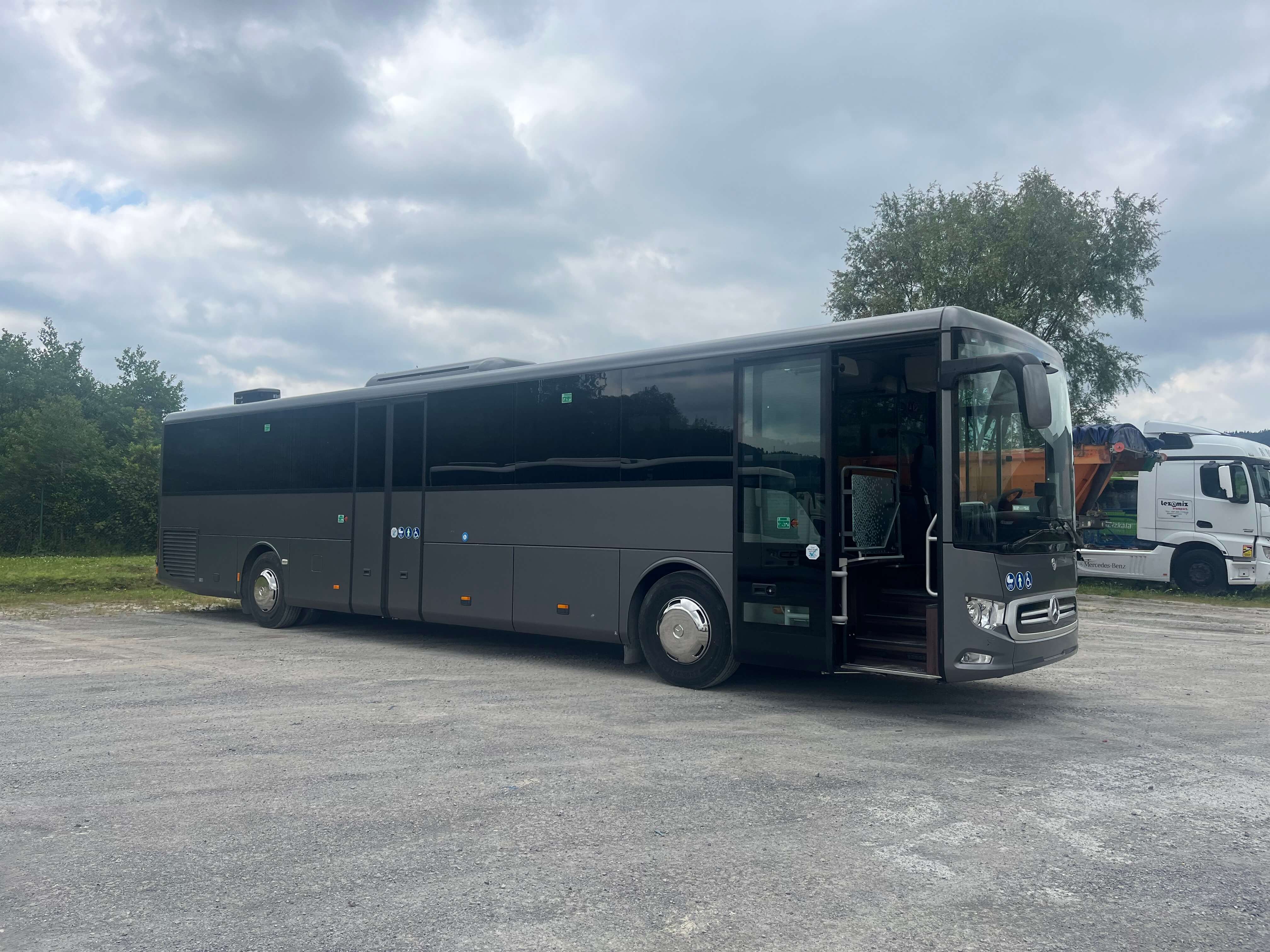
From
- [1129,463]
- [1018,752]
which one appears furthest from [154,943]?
[1129,463]

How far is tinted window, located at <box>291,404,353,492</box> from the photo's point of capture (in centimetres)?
1247

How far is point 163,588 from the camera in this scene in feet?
68.3

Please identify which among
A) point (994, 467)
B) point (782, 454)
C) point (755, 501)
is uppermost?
point (782, 454)

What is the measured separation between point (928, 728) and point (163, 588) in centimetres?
1786

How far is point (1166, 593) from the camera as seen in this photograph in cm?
1941

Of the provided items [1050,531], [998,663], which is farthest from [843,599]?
[1050,531]

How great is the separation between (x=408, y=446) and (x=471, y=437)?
44.4 inches

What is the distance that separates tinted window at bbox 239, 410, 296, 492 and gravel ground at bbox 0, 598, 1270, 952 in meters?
4.18

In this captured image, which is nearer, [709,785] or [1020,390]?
[709,785]

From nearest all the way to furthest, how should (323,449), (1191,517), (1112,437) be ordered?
(323,449)
(1112,437)
(1191,517)

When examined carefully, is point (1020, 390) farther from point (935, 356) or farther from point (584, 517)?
point (584, 517)

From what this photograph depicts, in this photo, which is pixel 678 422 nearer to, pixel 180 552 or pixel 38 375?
pixel 180 552

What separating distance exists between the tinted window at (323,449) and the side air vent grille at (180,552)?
9.25ft

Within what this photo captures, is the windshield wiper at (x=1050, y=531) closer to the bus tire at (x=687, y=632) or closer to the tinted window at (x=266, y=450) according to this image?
the bus tire at (x=687, y=632)
